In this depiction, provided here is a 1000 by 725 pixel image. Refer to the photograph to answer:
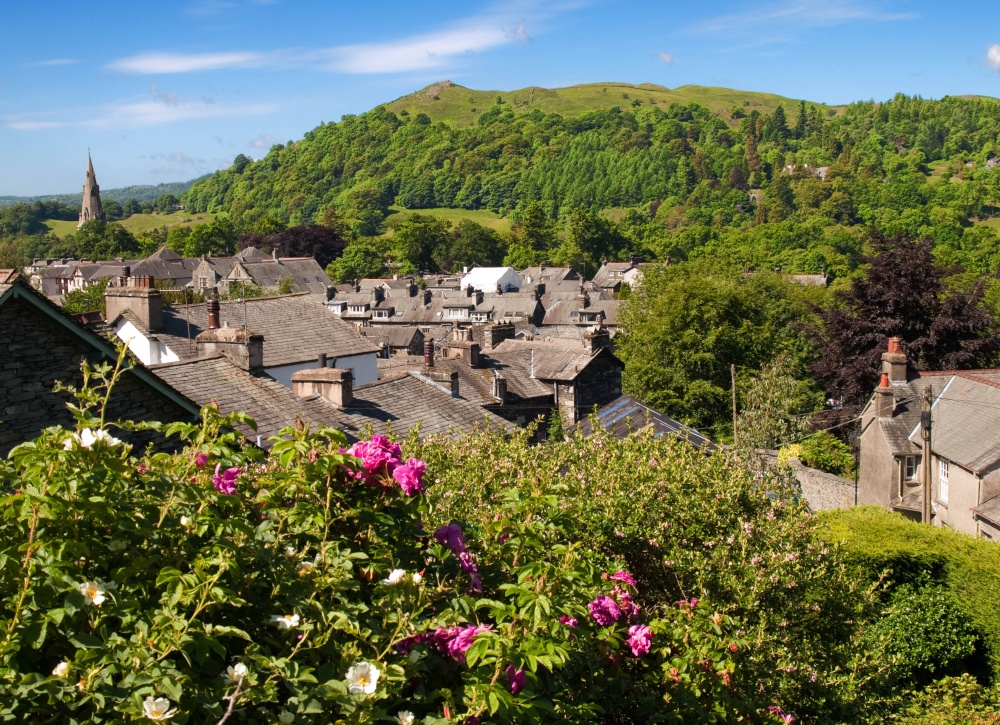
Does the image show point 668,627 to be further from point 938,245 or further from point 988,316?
point 938,245

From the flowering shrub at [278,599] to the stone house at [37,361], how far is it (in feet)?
21.9

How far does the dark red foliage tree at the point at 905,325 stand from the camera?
118 ft

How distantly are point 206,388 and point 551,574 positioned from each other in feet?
44.4

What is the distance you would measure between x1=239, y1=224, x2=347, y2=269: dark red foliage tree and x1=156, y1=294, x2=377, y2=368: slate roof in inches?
4143

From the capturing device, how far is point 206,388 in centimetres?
1720

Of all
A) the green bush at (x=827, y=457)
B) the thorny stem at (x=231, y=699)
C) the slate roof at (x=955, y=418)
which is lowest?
the green bush at (x=827, y=457)

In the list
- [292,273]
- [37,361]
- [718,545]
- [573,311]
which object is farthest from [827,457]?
[292,273]

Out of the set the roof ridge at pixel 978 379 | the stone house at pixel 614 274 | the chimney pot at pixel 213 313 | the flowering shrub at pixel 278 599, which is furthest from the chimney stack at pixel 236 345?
the stone house at pixel 614 274

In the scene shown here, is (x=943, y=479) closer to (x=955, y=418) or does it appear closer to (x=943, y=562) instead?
(x=955, y=418)

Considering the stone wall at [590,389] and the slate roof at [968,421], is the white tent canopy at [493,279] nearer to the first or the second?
the stone wall at [590,389]

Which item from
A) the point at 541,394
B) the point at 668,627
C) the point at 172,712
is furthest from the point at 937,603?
the point at 541,394

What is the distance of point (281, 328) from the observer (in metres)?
26.9

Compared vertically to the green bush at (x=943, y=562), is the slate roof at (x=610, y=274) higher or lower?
higher

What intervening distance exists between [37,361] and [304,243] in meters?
125
